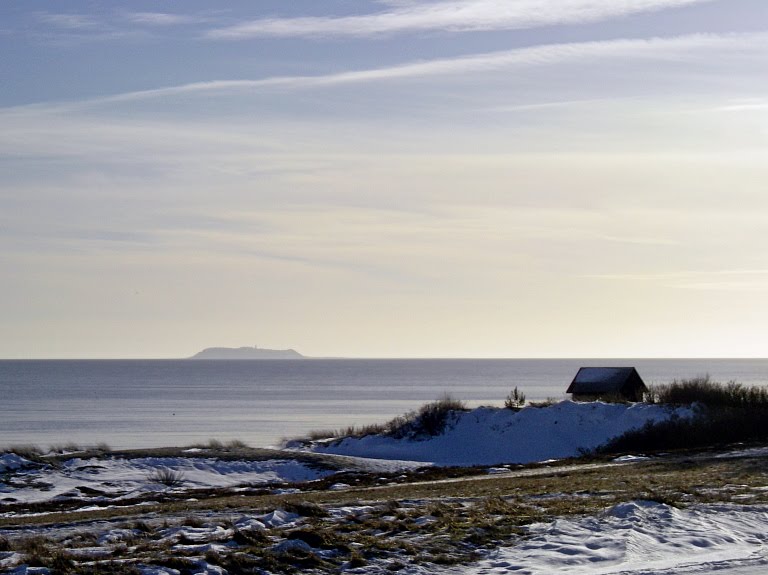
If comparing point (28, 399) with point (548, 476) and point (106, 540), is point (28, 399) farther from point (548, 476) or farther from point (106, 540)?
point (106, 540)

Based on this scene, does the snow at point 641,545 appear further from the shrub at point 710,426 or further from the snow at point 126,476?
the shrub at point 710,426

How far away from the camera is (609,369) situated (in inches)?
2247

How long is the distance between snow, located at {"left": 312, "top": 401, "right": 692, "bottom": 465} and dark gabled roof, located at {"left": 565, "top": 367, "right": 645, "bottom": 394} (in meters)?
8.93

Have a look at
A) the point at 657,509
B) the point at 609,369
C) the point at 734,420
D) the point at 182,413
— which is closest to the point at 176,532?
the point at 657,509

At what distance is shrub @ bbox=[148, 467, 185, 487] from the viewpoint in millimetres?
31737

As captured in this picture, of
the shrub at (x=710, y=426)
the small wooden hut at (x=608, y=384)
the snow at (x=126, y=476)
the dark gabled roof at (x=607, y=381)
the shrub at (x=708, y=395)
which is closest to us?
the snow at (x=126, y=476)

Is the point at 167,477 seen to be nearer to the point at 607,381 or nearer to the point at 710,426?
the point at 710,426

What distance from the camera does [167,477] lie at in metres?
32.3

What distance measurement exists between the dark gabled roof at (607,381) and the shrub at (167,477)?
27.3m

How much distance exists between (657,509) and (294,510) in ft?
18.4

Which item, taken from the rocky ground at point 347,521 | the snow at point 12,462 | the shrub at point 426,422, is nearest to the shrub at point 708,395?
the shrub at point 426,422

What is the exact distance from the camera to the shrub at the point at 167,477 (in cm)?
3174

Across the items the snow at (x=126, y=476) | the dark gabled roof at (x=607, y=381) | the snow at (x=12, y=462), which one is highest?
the dark gabled roof at (x=607, y=381)

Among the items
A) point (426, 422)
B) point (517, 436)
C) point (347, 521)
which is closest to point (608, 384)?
point (426, 422)
